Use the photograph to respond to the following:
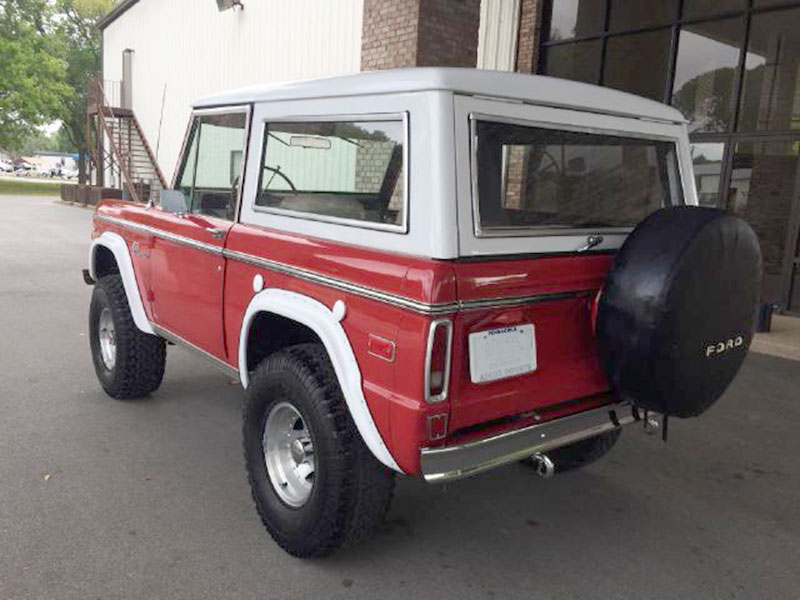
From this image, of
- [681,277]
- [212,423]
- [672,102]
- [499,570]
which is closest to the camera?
[681,277]

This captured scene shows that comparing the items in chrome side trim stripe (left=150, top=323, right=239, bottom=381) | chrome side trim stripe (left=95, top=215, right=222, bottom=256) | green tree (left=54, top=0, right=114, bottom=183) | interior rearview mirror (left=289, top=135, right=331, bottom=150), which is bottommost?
chrome side trim stripe (left=150, top=323, right=239, bottom=381)

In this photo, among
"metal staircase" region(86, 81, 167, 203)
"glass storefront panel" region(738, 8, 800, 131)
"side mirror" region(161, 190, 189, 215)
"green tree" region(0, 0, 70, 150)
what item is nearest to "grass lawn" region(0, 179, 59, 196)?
"green tree" region(0, 0, 70, 150)

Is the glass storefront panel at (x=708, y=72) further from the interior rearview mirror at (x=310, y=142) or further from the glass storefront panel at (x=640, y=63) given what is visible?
the interior rearview mirror at (x=310, y=142)

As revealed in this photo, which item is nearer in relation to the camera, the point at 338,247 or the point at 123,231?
the point at 338,247

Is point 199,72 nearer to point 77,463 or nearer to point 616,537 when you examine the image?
point 77,463

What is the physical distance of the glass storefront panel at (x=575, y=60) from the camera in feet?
31.8

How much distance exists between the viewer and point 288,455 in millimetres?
2988

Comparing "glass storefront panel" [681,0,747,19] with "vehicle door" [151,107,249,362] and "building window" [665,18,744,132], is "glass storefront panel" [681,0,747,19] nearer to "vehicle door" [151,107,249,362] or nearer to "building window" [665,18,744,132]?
"building window" [665,18,744,132]

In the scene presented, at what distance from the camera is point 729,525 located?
330 centimetres

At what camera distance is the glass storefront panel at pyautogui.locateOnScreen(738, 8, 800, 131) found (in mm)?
8172

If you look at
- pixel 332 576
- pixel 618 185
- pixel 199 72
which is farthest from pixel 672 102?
pixel 199 72

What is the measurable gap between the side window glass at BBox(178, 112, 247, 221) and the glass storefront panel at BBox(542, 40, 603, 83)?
288 inches

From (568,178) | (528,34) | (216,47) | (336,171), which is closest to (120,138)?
(216,47)

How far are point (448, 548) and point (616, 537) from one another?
0.81m
